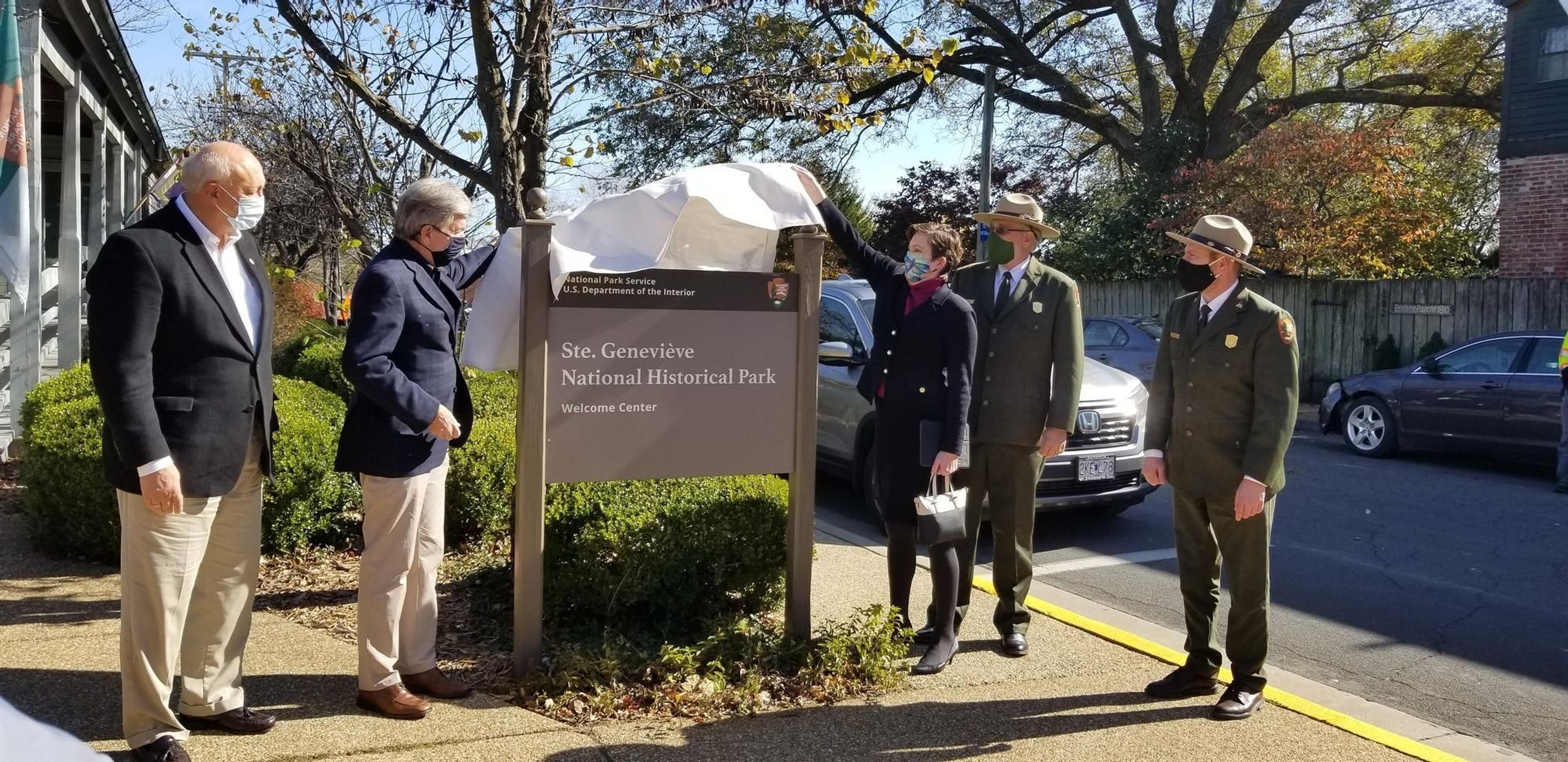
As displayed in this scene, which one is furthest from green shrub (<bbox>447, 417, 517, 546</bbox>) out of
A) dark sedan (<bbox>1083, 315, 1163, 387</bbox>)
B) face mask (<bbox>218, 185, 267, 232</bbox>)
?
dark sedan (<bbox>1083, 315, 1163, 387</bbox>)

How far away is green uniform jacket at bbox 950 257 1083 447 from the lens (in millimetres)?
5168

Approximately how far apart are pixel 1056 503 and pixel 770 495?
3.10 meters

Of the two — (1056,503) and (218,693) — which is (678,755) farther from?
(1056,503)

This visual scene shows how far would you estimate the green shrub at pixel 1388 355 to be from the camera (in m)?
18.8

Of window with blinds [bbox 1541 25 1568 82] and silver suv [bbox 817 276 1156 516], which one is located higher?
window with blinds [bbox 1541 25 1568 82]

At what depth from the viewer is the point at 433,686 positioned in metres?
4.36

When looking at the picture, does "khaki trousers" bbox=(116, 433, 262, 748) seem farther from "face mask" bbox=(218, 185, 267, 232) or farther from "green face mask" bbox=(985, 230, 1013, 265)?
"green face mask" bbox=(985, 230, 1013, 265)

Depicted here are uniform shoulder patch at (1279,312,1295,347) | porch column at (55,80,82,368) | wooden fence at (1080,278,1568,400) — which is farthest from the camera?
wooden fence at (1080,278,1568,400)

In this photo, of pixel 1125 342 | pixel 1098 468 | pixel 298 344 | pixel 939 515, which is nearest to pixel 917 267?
pixel 939 515

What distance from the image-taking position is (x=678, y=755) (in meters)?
3.94

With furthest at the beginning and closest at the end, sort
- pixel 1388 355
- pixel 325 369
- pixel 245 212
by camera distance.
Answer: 1. pixel 1388 355
2. pixel 325 369
3. pixel 245 212

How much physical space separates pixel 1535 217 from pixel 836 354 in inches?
671

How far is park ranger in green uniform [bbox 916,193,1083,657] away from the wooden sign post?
31.7 inches

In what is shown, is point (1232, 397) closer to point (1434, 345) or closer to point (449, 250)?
point (449, 250)
